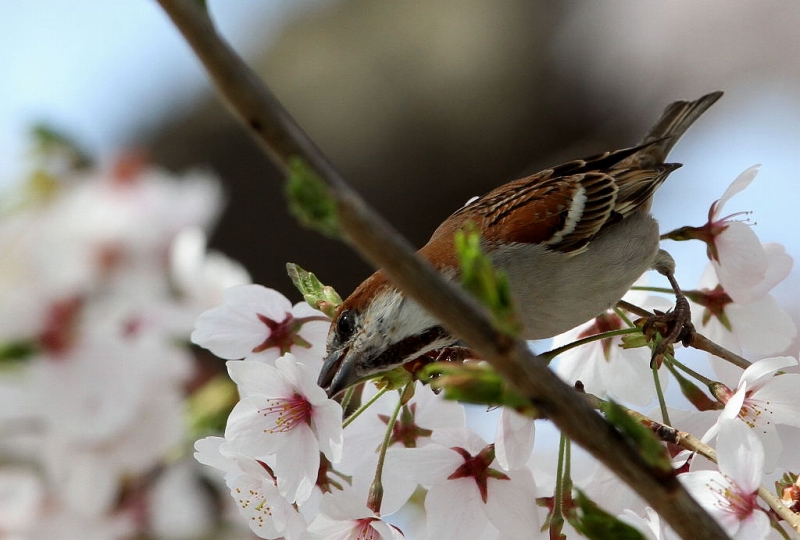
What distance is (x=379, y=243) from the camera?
18.1 inches

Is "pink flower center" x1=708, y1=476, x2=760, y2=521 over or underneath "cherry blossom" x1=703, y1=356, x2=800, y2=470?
over

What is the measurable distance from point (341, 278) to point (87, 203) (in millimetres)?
Result: 1836

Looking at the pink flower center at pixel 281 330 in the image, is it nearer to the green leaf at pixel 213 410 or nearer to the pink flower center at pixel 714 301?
the green leaf at pixel 213 410

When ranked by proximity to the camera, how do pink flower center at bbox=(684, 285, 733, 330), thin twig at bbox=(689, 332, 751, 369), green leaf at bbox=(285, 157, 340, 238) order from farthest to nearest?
1. pink flower center at bbox=(684, 285, 733, 330)
2. thin twig at bbox=(689, 332, 751, 369)
3. green leaf at bbox=(285, 157, 340, 238)

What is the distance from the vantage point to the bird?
3.76ft

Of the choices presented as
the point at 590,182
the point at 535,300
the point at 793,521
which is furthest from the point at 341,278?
the point at 793,521

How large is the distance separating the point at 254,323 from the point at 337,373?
0.12m

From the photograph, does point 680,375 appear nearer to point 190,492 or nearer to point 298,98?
point 190,492

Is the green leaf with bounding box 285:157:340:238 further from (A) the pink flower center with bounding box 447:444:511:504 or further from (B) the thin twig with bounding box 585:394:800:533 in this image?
(A) the pink flower center with bounding box 447:444:511:504

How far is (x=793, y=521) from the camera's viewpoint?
732 millimetres

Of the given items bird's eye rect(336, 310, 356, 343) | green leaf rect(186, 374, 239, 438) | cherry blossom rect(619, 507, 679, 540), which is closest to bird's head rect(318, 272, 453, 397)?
bird's eye rect(336, 310, 356, 343)

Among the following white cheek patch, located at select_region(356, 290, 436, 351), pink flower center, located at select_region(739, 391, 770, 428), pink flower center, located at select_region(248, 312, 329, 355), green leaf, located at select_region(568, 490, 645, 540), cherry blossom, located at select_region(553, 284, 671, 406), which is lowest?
cherry blossom, located at select_region(553, 284, 671, 406)

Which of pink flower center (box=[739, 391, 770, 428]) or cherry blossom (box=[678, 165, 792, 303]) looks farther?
cherry blossom (box=[678, 165, 792, 303])

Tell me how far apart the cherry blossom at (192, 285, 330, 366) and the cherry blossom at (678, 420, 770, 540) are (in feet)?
1.63
